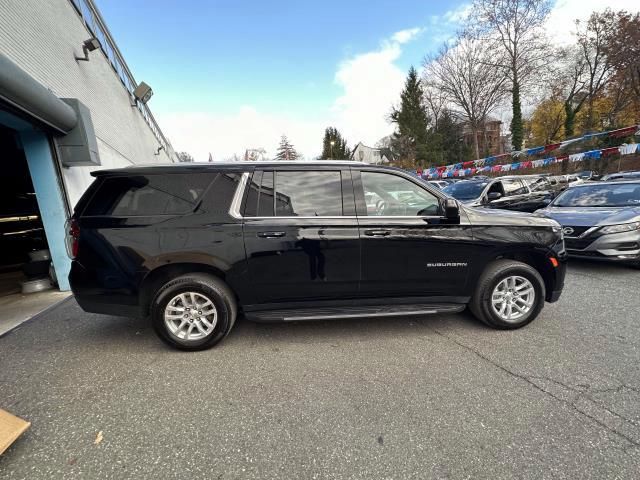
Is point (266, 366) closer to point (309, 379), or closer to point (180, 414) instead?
point (309, 379)

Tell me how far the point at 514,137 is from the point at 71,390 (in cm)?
3899

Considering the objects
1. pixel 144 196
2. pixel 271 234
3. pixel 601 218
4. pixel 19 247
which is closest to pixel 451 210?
pixel 271 234

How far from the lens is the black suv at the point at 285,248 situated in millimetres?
2891

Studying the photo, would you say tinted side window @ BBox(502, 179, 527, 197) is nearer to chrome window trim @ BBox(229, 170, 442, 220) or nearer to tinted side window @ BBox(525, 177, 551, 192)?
tinted side window @ BBox(525, 177, 551, 192)

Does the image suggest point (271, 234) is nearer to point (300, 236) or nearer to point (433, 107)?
point (300, 236)

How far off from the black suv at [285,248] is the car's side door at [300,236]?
11 millimetres

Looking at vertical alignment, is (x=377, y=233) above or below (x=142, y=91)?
below

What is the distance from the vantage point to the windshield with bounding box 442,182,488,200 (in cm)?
1027

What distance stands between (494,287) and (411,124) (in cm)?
4360

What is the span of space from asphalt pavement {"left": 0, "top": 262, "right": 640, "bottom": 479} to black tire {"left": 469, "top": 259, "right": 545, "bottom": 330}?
0.13 metres

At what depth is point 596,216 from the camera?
17.2 ft

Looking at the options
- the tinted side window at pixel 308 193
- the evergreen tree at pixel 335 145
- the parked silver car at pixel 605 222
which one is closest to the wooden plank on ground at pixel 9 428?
the tinted side window at pixel 308 193

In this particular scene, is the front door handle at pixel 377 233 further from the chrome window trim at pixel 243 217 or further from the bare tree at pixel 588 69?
the bare tree at pixel 588 69

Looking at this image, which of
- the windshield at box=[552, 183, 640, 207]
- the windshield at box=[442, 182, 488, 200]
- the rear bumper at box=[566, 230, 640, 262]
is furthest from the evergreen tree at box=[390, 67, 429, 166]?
the rear bumper at box=[566, 230, 640, 262]
